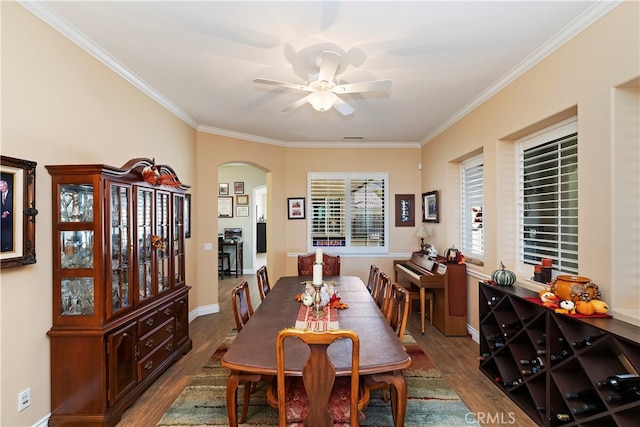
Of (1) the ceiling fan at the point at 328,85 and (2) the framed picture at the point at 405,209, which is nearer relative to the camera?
(1) the ceiling fan at the point at 328,85

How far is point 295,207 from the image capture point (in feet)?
19.0

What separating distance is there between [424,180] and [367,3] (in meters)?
4.08

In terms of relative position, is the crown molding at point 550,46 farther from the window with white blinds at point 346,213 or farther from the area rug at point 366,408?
the area rug at point 366,408

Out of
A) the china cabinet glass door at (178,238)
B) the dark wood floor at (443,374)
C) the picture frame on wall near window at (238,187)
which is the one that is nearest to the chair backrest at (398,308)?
the dark wood floor at (443,374)

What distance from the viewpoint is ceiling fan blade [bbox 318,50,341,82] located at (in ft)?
7.08

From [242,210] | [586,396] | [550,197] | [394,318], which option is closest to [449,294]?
[550,197]

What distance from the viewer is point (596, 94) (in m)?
2.12

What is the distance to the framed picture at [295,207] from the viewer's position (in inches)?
228

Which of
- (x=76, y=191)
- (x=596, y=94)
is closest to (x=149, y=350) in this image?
(x=76, y=191)

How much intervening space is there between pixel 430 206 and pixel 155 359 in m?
4.43

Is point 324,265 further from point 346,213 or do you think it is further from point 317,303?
point 317,303

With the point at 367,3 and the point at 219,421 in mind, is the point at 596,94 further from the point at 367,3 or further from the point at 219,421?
the point at 219,421

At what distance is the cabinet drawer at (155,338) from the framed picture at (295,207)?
295 centimetres

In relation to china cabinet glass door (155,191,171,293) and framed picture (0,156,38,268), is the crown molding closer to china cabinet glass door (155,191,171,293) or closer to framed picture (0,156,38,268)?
china cabinet glass door (155,191,171,293)
